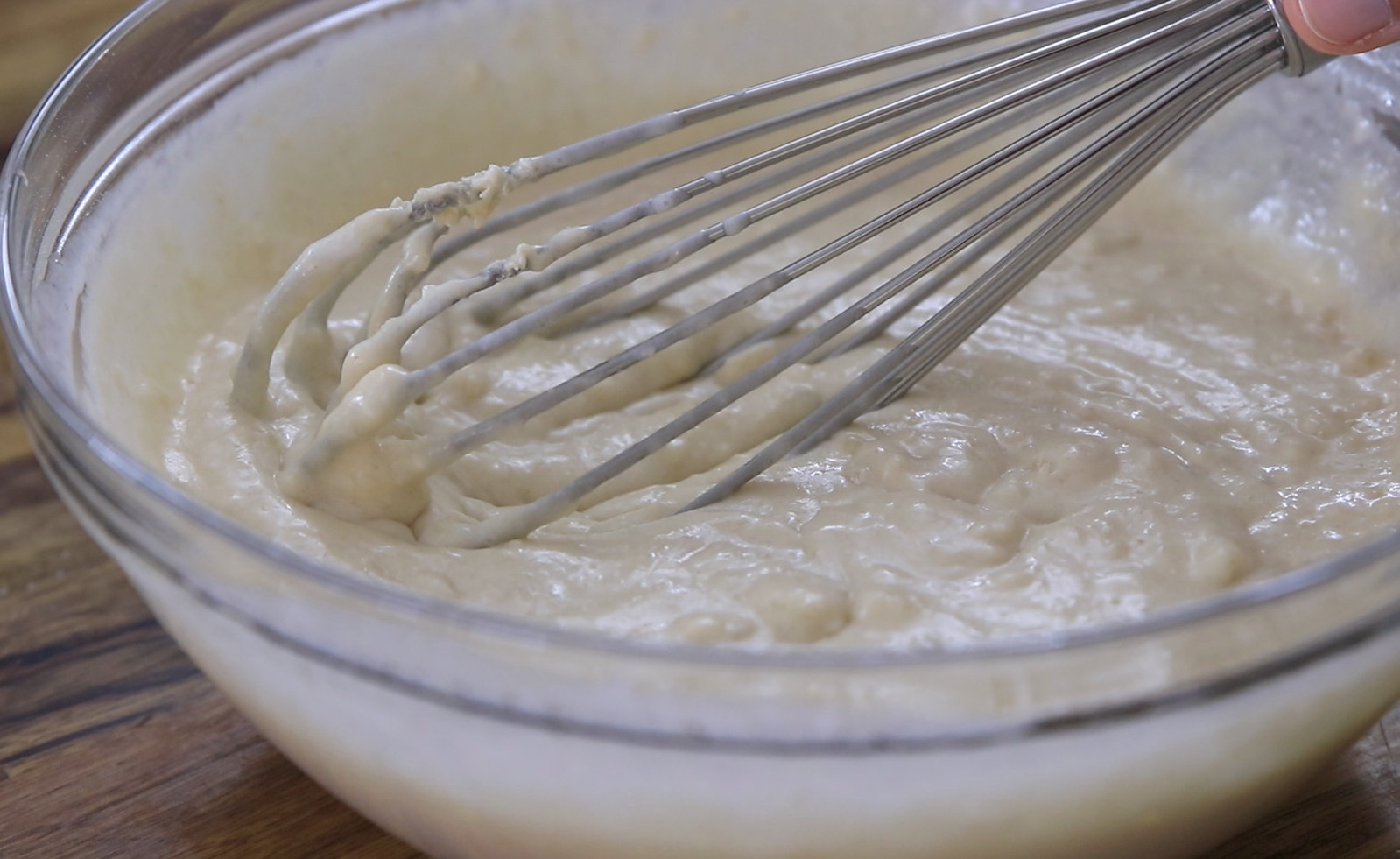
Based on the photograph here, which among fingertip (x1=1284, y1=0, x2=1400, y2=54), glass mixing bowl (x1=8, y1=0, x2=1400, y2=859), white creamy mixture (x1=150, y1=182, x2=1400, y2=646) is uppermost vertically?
fingertip (x1=1284, y1=0, x2=1400, y2=54)

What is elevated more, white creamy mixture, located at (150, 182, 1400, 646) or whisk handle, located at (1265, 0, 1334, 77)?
whisk handle, located at (1265, 0, 1334, 77)

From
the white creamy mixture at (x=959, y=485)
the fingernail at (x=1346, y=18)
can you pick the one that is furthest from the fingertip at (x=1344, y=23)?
the white creamy mixture at (x=959, y=485)

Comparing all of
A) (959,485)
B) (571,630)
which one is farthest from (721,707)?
(959,485)

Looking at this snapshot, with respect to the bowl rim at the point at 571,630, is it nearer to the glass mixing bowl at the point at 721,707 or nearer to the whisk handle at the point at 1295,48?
the glass mixing bowl at the point at 721,707

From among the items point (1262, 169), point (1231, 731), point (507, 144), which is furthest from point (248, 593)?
point (1262, 169)

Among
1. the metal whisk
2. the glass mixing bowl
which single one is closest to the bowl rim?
the glass mixing bowl

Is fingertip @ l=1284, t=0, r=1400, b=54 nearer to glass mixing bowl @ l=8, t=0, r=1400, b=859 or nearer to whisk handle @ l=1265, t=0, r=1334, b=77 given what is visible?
whisk handle @ l=1265, t=0, r=1334, b=77

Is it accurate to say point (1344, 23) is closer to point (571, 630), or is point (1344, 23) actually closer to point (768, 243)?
point (768, 243)

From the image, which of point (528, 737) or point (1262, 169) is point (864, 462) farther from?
point (1262, 169)

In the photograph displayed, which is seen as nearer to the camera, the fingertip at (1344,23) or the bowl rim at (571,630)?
the bowl rim at (571,630)
